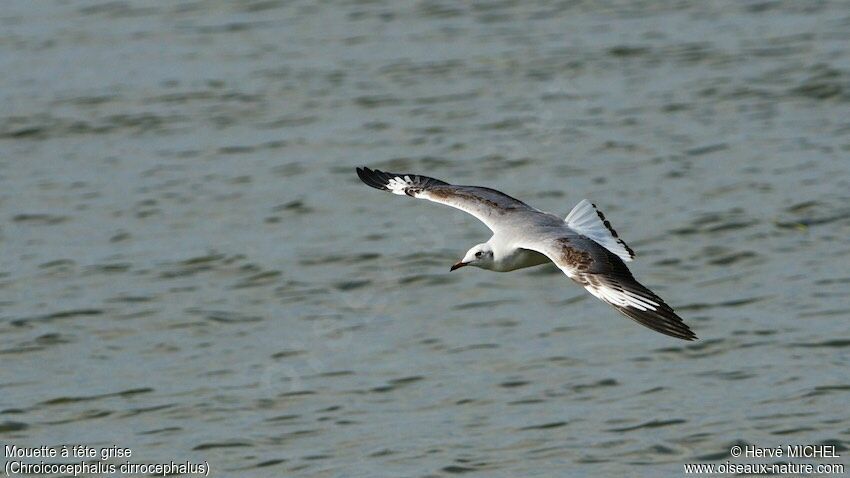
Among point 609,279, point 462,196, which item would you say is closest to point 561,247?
point 609,279

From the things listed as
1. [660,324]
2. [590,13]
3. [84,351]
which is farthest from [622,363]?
[590,13]

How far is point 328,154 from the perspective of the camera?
62.3ft

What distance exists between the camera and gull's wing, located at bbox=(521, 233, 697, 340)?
28.3ft

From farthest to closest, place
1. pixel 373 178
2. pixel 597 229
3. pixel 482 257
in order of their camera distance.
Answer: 1. pixel 373 178
2. pixel 597 229
3. pixel 482 257

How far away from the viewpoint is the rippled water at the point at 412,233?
1141 centimetres

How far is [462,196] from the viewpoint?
1162cm

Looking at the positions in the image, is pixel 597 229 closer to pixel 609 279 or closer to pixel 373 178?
pixel 609 279

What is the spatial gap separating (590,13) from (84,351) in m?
13.2
